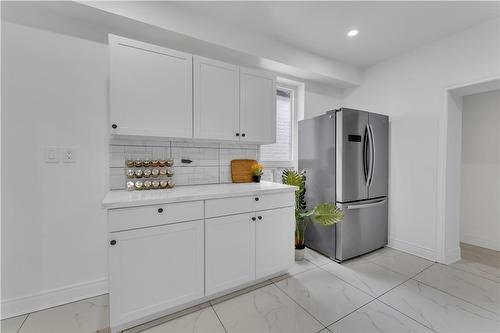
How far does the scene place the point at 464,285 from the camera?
6.53ft

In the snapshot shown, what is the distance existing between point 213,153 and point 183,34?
1181 millimetres

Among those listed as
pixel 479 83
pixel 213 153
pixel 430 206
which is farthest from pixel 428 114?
pixel 213 153

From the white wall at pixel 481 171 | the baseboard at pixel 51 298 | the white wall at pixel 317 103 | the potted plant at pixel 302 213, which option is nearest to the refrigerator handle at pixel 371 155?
the potted plant at pixel 302 213

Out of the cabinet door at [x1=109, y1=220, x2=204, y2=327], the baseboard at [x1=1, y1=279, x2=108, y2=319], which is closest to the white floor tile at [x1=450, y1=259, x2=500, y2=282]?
the cabinet door at [x1=109, y1=220, x2=204, y2=327]

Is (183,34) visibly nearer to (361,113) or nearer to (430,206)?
(361,113)

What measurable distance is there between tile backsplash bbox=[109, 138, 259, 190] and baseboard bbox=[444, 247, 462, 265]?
2.45m

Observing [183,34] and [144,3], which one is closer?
[144,3]

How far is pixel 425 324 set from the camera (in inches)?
59.8

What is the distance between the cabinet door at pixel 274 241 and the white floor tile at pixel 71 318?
1257 millimetres

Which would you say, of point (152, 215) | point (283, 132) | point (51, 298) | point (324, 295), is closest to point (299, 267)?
point (324, 295)

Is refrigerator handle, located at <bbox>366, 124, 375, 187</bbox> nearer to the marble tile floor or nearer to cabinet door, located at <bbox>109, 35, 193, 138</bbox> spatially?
the marble tile floor

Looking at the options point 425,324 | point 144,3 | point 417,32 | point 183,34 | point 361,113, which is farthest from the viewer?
point 361,113

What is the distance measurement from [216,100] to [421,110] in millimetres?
2467

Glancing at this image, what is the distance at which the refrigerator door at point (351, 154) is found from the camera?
2414 millimetres
